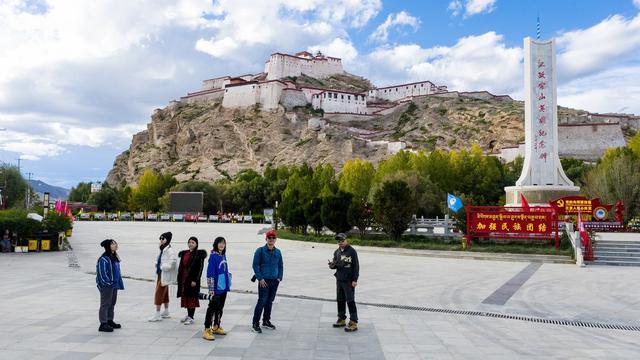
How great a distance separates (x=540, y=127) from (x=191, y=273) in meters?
24.3

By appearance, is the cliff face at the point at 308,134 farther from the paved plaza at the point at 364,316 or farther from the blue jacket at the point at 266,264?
the blue jacket at the point at 266,264

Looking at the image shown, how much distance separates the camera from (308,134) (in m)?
85.3

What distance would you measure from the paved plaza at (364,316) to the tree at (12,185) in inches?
1463

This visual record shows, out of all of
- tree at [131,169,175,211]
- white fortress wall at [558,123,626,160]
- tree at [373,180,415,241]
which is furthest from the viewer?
white fortress wall at [558,123,626,160]

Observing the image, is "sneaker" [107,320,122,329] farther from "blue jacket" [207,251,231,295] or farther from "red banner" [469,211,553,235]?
"red banner" [469,211,553,235]

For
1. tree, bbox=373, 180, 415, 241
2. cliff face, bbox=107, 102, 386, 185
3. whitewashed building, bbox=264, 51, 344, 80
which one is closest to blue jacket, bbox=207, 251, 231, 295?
tree, bbox=373, 180, 415, 241

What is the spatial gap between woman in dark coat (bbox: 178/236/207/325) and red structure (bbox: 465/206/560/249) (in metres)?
14.1

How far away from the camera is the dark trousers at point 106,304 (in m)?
6.60

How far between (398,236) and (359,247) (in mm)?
1978

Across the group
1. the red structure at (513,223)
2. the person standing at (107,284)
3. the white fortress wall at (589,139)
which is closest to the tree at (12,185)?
the red structure at (513,223)

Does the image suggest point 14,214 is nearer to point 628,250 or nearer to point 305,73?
point 628,250

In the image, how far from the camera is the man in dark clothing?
6.87m

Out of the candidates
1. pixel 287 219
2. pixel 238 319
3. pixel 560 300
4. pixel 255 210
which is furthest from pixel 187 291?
pixel 255 210

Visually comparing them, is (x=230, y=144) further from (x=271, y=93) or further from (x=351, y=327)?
(x=351, y=327)
